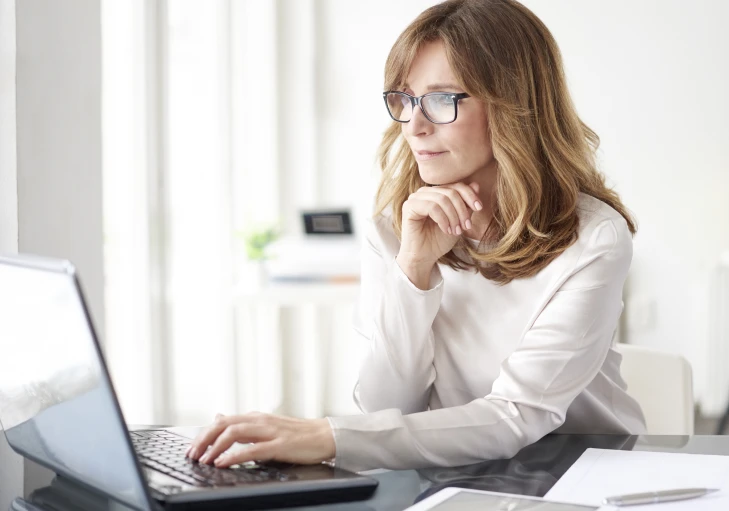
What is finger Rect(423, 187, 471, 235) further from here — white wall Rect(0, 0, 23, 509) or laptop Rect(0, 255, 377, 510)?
white wall Rect(0, 0, 23, 509)

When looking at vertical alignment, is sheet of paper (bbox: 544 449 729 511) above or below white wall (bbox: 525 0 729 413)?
below

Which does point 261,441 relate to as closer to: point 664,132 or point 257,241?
point 257,241

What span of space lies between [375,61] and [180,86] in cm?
101

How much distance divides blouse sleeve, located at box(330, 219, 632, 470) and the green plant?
1.84 meters

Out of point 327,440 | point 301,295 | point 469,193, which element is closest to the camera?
point 327,440

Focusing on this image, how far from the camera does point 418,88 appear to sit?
147 centimetres

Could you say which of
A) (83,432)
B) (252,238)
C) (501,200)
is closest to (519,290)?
(501,200)

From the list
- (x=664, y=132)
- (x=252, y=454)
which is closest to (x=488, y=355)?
(x=252, y=454)

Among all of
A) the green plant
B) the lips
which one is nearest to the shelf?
the green plant

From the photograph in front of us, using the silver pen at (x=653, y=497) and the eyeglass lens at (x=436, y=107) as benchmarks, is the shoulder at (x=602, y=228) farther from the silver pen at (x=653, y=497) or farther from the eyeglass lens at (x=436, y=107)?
the silver pen at (x=653, y=497)

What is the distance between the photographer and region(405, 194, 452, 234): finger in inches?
56.6

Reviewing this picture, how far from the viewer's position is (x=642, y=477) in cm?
98

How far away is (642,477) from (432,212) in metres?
0.60

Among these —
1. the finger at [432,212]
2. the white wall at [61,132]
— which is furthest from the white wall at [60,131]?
the finger at [432,212]
